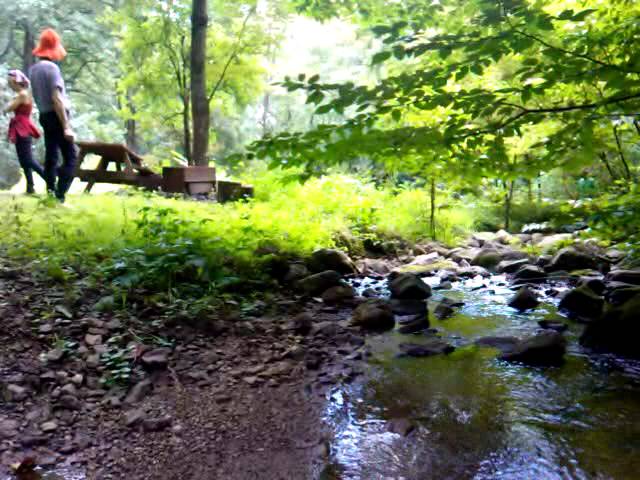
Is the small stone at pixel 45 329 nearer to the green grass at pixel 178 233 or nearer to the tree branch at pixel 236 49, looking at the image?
the green grass at pixel 178 233

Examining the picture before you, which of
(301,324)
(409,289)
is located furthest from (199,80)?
(301,324)

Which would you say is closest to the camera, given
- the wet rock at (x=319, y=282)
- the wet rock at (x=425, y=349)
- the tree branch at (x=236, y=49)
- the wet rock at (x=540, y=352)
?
the wet rock at (x=540, y=352)

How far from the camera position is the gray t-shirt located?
21.5 ft

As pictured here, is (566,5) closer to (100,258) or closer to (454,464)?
(454,464)

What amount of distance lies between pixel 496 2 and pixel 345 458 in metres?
3.07

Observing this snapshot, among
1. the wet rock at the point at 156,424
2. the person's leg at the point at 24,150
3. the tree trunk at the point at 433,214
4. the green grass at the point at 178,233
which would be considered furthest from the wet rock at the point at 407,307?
the person's leg at the point at 24,150

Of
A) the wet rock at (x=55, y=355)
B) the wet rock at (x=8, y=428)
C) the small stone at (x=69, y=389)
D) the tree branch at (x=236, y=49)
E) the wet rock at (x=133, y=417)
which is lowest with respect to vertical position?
the wet rock at (x=133, y=417)

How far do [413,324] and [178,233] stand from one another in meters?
2.64

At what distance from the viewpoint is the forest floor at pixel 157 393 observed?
2.73 meters

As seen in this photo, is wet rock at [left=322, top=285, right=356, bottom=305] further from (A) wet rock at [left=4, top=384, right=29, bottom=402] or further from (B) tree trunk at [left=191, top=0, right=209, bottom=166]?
(B) tree trunk at [left=191, top=0, right=209, bottom=166]

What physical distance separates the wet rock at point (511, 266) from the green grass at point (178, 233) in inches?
74.0

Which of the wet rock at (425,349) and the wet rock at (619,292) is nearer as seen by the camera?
the wet rock at (425,349)

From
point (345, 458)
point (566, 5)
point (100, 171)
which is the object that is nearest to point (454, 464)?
point (345, 458)

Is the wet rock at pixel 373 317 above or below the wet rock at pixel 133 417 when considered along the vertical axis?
above
